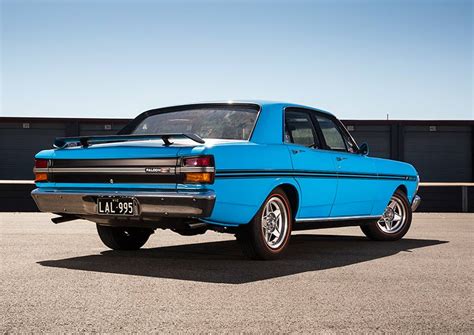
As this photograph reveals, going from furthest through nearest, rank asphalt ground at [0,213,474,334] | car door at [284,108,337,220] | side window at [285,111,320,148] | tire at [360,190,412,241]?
tire at [360,190,412,241], side window at [285,111,320,148], car door at [284,108,337,220], asphalt ground at [0,213,474,334]

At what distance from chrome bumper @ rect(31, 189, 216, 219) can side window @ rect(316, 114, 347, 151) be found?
2476mm

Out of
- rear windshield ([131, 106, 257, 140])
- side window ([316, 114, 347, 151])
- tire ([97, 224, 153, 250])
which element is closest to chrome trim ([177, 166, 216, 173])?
rear windshield ([131, 106, 257, 140])

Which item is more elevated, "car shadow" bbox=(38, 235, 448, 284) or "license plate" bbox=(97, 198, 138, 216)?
"license plate" bbox=(97, 198, 138, 216)

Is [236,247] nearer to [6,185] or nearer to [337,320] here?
[337,320]

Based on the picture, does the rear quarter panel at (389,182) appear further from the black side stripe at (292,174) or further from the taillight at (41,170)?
the taillight at (41,170)

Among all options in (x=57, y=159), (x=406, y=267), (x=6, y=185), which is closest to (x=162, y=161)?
(x=57, y=159)

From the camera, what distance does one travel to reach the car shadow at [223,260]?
20.8 ft

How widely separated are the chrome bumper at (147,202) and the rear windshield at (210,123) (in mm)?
1000

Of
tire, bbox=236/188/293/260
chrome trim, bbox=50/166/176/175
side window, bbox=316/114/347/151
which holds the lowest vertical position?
tire, bbox=236/188/293/260

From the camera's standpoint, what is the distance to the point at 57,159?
7.14 m

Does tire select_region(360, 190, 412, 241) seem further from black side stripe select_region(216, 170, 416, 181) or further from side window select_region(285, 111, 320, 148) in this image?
side window select_region(285, 111, 320, 148)

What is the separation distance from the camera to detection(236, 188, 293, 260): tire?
6.92 metres

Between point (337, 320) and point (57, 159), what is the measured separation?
3.73 metres

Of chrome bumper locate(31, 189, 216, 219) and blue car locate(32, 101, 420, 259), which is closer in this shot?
chrome bumper locate(31, 189, 216, 219)
